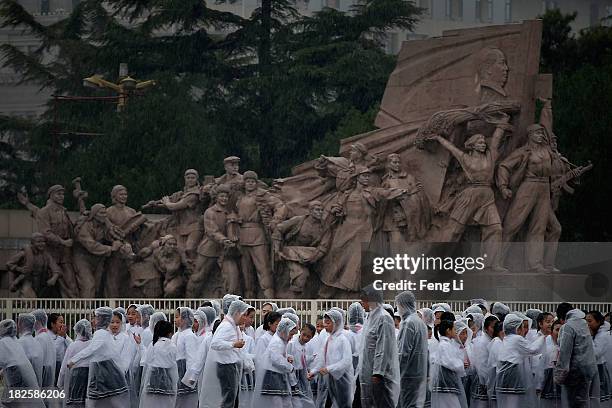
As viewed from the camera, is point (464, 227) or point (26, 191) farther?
point (26, 191)

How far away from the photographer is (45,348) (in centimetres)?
1692

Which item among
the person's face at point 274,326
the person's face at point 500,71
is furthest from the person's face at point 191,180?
the person's face at point 274,326

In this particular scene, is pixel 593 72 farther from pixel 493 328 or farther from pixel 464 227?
pixel 493 328

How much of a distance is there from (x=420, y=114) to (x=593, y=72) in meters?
13.9

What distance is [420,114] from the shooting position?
25203 mm

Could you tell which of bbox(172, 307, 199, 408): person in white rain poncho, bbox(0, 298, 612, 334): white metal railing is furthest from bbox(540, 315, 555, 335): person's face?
bbox(0, 298, 612, 334): white metal railing

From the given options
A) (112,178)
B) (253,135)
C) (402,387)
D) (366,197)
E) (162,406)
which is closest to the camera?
(402,387)

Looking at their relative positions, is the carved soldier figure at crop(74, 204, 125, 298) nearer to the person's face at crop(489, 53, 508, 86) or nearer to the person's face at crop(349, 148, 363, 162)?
the person's face at crop(349, 148, 363, 162)

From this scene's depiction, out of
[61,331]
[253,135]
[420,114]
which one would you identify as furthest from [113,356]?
[253,135]

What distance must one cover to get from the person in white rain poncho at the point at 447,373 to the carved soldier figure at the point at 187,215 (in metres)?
9.20

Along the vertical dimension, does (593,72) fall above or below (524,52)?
above

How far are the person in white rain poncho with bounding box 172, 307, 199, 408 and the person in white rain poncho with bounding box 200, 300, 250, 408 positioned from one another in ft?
1.94

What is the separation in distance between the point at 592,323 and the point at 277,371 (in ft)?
10.7

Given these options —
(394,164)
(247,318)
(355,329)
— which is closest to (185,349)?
(247,318)
